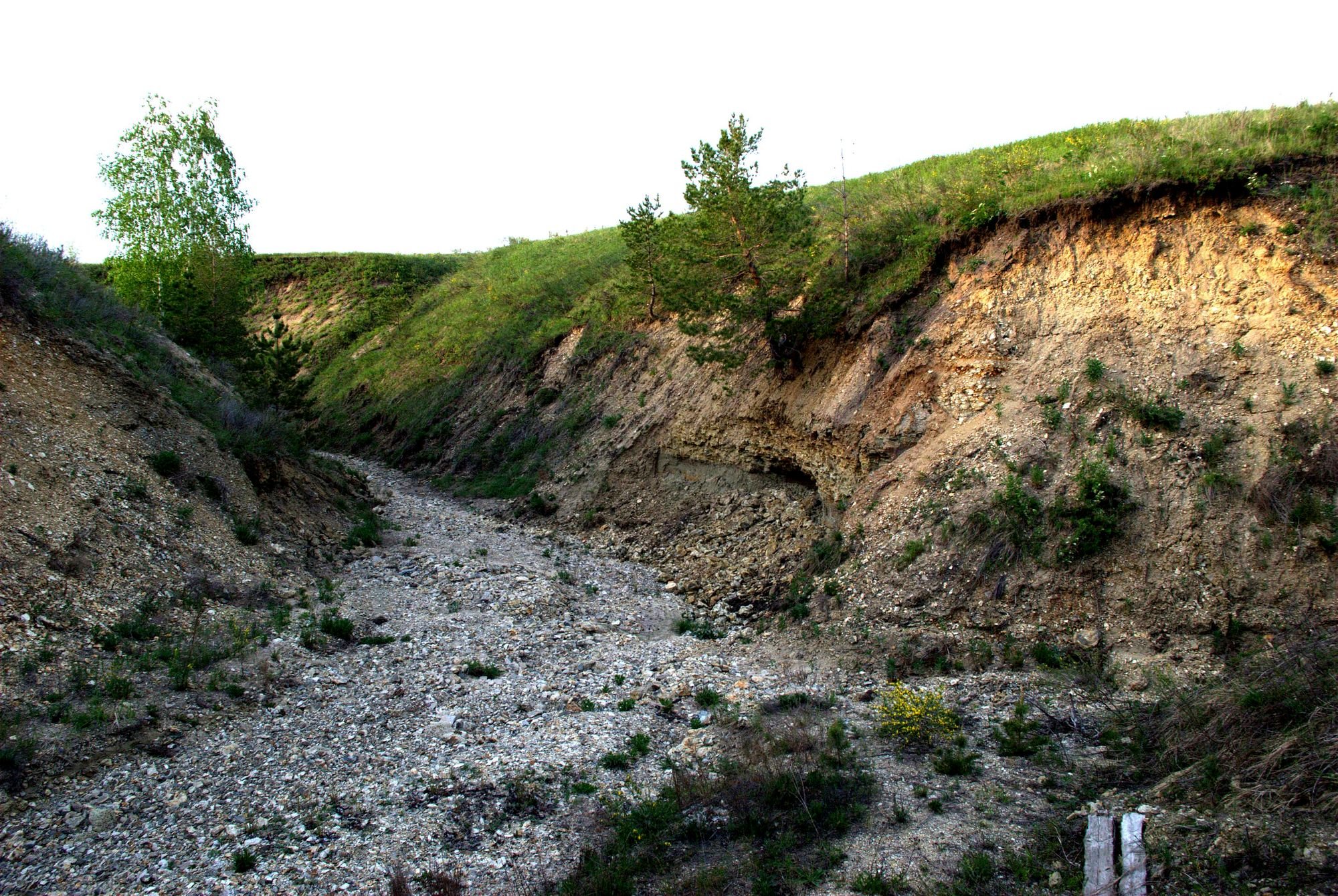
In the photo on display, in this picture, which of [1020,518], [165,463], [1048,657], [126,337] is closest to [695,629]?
[1020,518]

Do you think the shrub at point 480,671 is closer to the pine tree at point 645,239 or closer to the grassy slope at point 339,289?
the pine tree at point 645,239

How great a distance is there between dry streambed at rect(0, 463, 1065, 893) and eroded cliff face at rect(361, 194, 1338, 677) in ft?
6.64

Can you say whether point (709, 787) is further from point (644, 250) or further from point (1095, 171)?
point (644, 250)

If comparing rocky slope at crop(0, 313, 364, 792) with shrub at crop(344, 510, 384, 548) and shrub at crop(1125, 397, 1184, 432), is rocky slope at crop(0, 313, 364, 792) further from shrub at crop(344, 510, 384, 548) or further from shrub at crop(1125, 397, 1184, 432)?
shrub at crop(1125, 397, 1184, 432)

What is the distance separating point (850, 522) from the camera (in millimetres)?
15281

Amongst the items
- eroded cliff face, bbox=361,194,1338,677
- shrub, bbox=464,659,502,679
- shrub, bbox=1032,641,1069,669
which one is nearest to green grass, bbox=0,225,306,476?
shrub, bbox=464,659,502,679

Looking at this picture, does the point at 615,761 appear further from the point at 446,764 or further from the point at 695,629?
the point at 695,629

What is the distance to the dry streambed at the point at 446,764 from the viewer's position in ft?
24.1

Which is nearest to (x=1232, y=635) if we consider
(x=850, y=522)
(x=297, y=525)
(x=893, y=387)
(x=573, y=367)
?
(x=850, y=522)

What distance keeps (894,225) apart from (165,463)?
1596cm

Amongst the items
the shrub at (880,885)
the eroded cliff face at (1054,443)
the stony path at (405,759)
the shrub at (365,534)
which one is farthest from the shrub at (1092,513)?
the shrub at (365,534)

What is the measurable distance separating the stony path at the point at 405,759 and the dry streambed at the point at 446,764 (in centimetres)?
3

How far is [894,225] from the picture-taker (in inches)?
722

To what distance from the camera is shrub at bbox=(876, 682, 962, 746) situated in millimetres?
9305
